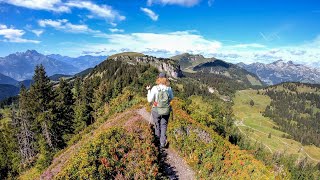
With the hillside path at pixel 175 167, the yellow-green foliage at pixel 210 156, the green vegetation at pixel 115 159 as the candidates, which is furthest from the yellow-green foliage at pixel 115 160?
the yellow-green foliage at pixel 210 156

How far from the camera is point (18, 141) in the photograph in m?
70.2

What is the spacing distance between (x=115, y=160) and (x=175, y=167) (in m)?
7.61

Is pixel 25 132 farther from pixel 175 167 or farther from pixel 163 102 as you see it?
pixel 163 102

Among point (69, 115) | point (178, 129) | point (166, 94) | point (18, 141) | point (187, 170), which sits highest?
point (166, 94)

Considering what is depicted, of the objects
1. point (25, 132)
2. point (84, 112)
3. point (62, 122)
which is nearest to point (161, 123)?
point (62, 122)

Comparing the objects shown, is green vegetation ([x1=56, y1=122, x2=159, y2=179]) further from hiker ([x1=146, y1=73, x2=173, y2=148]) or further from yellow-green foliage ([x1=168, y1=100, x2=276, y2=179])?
yellow-green foliage ([x1=168, y1=100, x2=276, y2=179])

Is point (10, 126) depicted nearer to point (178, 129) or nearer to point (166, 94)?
point (178, 129)

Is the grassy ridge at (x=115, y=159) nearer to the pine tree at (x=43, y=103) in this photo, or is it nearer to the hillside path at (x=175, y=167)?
the hillside path at (x=175, y=167)

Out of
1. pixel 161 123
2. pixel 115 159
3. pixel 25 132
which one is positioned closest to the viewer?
pixel 115 159

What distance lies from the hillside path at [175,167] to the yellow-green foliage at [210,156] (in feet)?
1.79

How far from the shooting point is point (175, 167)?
2220 centimetres

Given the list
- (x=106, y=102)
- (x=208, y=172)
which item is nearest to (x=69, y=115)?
(x=106, y=102)

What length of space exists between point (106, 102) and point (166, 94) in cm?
7267

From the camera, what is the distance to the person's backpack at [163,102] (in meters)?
16.7
